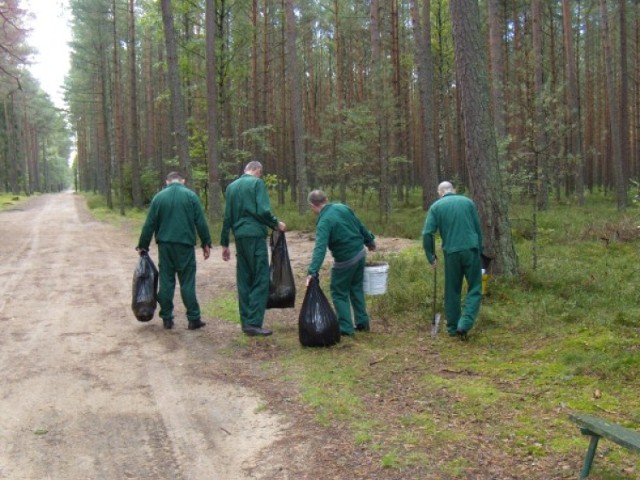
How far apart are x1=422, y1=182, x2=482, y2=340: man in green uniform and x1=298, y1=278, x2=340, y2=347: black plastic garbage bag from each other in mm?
1451

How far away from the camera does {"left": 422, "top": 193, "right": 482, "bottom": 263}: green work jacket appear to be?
6.60 meters

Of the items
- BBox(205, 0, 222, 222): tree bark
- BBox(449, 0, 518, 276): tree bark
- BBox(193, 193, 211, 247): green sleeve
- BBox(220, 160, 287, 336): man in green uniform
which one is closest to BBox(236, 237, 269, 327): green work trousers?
BBox(220, 160, 287, 336): man in green uniform

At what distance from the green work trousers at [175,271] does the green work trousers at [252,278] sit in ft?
2.31

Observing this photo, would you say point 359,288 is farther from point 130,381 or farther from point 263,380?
point 130,381

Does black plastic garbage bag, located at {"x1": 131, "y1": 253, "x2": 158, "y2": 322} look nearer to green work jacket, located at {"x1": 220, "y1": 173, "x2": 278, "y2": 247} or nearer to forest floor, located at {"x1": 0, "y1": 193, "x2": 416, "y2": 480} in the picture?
forest floor, located at {"x1": 0, "y1": 193, "x2": 416, "y2": 480}

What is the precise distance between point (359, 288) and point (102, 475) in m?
3.93

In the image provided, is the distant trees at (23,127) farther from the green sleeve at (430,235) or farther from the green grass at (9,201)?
the green sleeve at (430,235)

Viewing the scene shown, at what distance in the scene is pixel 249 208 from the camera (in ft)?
22.8

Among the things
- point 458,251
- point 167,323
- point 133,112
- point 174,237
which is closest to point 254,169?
point 174,237

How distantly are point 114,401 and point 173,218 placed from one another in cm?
278

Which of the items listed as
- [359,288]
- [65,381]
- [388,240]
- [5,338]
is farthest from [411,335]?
[388,240]

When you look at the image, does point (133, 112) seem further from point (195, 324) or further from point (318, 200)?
point (318, 200)

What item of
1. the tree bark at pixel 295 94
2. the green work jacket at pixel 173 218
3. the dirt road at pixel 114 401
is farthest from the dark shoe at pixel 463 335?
the tree bark at pixel 295 94

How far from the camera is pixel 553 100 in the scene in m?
9.82
